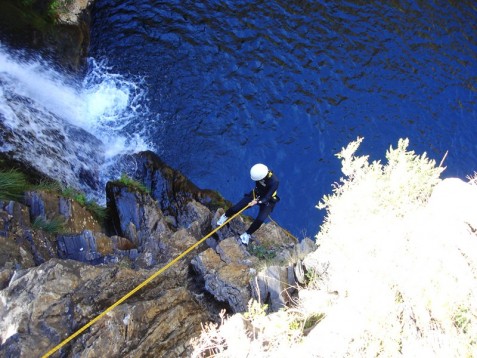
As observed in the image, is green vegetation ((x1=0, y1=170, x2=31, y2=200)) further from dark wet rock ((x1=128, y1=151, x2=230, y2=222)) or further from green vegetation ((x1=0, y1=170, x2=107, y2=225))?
dark wet rock ((x1=128, y1=151, x2=230, y2=222))

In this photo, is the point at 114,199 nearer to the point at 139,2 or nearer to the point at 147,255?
the point at 147,255

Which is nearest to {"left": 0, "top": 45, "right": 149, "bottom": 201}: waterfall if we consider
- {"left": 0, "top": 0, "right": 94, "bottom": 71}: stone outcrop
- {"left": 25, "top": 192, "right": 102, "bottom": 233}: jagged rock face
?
{"left": 0, "top": 0, "right": 94, "bottom": 71}: stone outcrop

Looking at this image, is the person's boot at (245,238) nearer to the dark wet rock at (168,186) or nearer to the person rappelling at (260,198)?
the person rappelling at (260,198)

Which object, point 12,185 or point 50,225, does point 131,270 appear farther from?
point 12,185

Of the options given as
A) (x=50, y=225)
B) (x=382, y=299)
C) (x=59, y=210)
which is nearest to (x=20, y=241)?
(x=50, y=225)

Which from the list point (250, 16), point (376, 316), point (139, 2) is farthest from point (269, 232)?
point (139, 2)

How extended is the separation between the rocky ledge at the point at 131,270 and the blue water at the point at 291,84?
1.58m

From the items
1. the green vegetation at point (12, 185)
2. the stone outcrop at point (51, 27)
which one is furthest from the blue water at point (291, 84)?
the green vegetation at point (12, 185)

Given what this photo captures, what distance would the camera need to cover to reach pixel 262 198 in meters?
9.70

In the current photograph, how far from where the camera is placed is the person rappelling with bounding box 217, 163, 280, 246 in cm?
941

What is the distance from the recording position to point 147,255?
827cm

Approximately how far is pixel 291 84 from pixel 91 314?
1007 centimetres

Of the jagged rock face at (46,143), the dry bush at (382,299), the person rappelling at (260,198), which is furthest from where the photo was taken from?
the jagged rock face at (46,143)

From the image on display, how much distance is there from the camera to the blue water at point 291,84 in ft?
41.2
